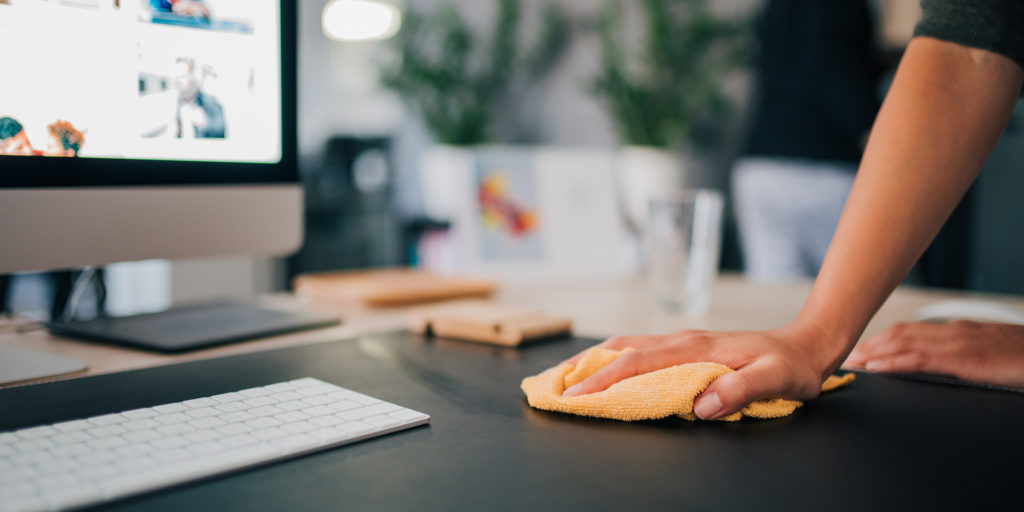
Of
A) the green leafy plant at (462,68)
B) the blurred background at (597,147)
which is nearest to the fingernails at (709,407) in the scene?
the blurred background at (597,147)

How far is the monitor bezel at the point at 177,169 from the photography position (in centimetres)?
67

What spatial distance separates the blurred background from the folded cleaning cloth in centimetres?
74

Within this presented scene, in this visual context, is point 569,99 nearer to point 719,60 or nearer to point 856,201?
point 719,60

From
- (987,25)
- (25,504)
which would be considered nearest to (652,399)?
(25,504)

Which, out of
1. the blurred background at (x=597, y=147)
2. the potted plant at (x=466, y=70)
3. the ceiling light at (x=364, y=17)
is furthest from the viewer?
the potted plant at (x=466, y=70)

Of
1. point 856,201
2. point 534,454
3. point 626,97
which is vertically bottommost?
point 534,454

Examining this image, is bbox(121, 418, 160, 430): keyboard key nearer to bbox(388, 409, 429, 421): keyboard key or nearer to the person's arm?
bbox(388, 409, 429, 421): keyboard key

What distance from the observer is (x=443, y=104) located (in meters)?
3.07

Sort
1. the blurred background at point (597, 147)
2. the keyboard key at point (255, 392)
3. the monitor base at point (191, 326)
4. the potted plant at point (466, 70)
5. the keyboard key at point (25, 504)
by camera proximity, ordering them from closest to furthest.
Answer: the keyboard key at point (25, 504)
the keyboard key at point (255, 392)
the monitor base at point (191, 326)
the blurred background at point (597, 147)
the potted plant at point (466, 70)

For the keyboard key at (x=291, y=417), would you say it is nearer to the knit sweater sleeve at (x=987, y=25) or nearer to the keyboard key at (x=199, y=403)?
the keyboard key at (x=199, y=403)

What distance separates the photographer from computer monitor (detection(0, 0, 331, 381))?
668 millimetres

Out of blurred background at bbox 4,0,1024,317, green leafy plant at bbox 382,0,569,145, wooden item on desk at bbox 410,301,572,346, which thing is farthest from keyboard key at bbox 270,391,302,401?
green leafy plant at bbox 382,0,569,145

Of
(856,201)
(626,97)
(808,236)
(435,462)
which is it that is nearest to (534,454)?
(435,462)

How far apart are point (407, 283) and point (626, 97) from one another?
4.95ft
